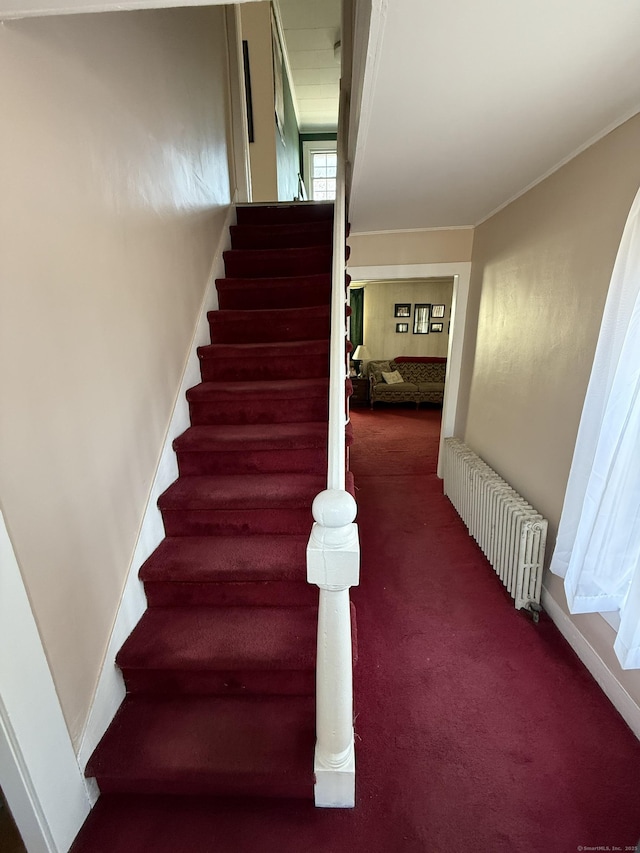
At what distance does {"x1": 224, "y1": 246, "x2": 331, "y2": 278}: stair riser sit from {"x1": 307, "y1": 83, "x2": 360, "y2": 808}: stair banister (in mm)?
1366

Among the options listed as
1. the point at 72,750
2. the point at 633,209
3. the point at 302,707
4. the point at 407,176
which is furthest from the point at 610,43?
the point at 72,750

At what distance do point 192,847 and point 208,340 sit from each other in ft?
7.21

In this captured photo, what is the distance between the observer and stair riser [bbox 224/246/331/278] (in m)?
2.56

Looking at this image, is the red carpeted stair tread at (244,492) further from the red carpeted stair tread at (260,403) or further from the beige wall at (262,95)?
the beige wall at (262,95)

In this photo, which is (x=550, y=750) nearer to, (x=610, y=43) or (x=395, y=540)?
(x=395, y=540)

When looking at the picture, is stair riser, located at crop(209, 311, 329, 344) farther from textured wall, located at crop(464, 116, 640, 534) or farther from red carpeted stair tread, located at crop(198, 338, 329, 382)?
textured wall, located at crop(464, 116, 640, 534)

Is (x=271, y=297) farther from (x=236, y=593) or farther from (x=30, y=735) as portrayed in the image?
(x=30, y=735)

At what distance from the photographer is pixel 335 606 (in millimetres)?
934

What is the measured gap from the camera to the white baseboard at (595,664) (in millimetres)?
1444

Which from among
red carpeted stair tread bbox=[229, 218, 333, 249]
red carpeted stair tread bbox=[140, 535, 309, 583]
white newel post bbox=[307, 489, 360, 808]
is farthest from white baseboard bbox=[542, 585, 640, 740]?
red carpeted stair tread bbox=[229, 218, 333, 249]

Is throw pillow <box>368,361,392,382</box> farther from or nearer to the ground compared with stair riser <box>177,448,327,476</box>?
nearer to the ground

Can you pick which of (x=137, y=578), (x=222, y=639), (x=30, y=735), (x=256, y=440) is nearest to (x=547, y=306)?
(x=256, y=440)

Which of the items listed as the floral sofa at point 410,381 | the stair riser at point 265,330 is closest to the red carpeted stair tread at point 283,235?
the stair riser at point 265,330

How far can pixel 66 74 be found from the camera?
1129 millimetres
